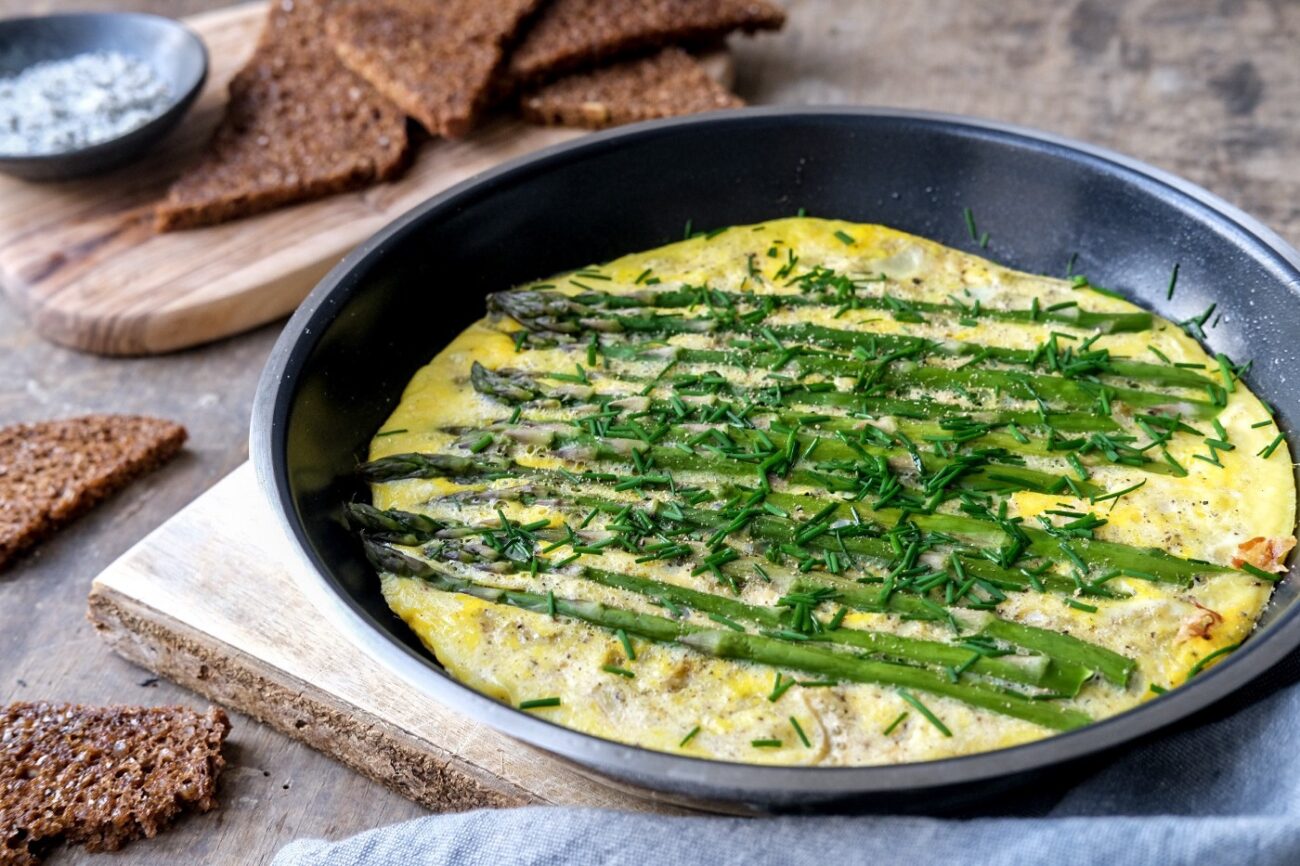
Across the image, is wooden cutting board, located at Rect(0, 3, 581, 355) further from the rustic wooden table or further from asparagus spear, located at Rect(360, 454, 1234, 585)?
asparagus spear, located at Rect(360, 454, 1234, 585)

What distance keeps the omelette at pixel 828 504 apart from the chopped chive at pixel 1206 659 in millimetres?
12

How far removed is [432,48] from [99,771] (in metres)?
2.96

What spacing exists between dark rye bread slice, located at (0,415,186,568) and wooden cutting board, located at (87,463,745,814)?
1.71ft

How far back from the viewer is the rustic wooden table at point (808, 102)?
2.71 metres

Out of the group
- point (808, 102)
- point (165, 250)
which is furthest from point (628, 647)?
point (808, 102)

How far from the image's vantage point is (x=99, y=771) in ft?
8.57

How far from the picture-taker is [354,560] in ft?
8.73

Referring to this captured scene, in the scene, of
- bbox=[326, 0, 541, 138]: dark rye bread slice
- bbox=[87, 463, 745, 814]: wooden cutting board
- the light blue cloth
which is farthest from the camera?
bbox=[326, 0, 541, 138]: dark rye bread slice

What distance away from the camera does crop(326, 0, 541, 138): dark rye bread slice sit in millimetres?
4348

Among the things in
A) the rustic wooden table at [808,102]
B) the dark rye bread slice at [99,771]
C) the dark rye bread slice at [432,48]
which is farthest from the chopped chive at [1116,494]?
the dark rye bread slice at [432,48]

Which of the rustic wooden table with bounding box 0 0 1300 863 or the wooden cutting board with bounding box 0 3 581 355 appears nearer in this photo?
the rustic wooden table with bounding box 0 0 1300 863

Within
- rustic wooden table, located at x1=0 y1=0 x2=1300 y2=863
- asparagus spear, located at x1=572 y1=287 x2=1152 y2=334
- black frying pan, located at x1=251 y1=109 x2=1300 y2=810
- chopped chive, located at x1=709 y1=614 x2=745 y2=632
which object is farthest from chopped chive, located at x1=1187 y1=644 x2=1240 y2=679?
rustic wooden table, located at x1=0 y1=0 x2=1300 y2=863

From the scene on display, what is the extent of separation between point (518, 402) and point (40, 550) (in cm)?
145

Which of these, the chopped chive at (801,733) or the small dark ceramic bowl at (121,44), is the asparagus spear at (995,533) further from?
the small dark ceramic bowl at (121,44)
